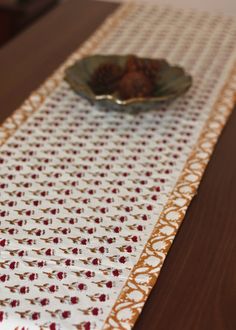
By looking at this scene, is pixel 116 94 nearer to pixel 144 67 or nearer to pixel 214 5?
pixel 144 67

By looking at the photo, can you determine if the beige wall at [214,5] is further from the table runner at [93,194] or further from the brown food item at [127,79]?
the brown food item at [127,79]

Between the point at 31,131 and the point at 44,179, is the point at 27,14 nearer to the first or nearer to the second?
the point at 31,131

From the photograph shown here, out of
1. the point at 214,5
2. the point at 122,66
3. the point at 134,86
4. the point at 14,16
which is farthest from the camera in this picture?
the point at 214,5

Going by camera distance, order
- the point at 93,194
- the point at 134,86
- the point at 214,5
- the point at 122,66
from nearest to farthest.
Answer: the point at 93,194 < the point at 134,86 < the point at 122,66 < the point at 214,5

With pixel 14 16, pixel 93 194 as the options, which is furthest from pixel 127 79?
pixel 14 16

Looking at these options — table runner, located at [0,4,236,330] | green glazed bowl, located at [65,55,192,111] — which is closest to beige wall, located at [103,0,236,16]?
table runner, located at [0,4,236,330]

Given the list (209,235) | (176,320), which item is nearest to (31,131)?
(209,235)
